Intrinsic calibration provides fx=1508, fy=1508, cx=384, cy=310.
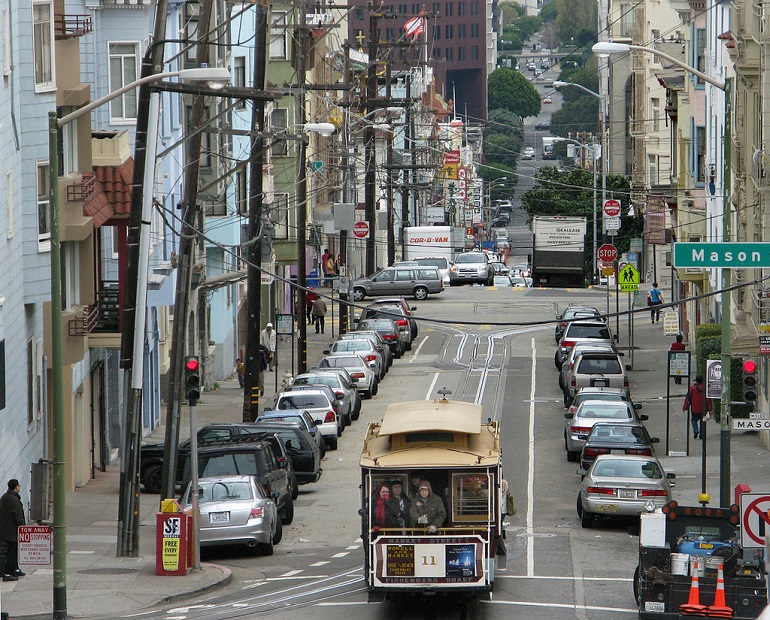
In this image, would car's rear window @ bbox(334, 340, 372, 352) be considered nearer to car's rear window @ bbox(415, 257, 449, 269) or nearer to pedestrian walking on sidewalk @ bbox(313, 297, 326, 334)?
pedestrian walking on sidewalk @ bbox(313, 297, 326, 334)

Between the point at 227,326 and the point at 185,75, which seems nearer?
the point at 185,75

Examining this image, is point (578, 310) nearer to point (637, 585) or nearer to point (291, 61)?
point (291, 61)

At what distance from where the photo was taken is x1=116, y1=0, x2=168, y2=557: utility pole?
75.7 feet

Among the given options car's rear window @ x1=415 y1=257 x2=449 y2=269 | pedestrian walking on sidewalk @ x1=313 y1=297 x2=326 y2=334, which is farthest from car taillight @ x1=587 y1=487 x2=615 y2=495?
car's rear window @ x1=415 y1=257 x2=449 y2=269

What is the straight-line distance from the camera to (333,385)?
38938mm

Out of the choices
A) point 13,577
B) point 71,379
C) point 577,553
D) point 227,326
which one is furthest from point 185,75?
point 227,326

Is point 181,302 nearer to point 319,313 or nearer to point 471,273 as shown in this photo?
point 319,313

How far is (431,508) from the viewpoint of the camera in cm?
1875

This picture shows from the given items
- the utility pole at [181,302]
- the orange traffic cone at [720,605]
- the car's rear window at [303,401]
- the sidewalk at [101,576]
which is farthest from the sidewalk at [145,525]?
the orange traffic cone at [720,605]

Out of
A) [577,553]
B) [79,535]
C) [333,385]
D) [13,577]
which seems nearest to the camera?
[13,577]

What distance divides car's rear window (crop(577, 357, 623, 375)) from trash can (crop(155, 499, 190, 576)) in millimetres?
21448

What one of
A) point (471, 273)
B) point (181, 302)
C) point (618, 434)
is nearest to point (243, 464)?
point (181, 302)

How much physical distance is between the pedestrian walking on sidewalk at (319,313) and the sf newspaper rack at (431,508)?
38000 mm

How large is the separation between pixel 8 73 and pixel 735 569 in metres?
14.5
